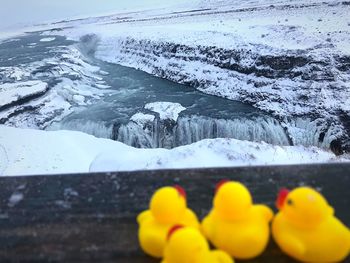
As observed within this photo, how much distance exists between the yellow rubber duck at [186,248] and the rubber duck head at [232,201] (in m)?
0.14

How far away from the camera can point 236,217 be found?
A: 121 cm

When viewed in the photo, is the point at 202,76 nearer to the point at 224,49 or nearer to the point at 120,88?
the point at 224,49

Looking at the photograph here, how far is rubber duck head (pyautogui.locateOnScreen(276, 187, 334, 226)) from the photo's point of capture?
114 centimetres

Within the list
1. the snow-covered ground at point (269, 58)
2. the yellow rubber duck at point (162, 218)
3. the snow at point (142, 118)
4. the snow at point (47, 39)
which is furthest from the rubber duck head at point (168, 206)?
the snow at point (47, 39)

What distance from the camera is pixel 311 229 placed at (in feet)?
3.90

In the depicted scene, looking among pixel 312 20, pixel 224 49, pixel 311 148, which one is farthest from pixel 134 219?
pixel 312 20

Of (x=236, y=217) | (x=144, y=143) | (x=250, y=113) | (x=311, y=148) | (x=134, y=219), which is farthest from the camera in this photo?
(x=250, y=113)

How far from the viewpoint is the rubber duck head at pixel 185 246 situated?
1.08m

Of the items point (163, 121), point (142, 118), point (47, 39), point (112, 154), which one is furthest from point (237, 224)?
point (47, 39)

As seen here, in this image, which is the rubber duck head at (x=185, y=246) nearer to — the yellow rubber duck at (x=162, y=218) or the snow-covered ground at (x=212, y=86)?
the yellow rubber duck at (x=162, y=218)

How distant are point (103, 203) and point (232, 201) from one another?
2.39 ft

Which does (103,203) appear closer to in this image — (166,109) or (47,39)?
(166,109)

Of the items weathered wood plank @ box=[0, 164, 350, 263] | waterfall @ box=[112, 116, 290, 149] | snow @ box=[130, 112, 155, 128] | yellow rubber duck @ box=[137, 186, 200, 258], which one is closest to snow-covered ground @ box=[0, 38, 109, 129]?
snow @ box=[130, 112, 155, 128]

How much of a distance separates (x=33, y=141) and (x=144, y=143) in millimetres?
2920
